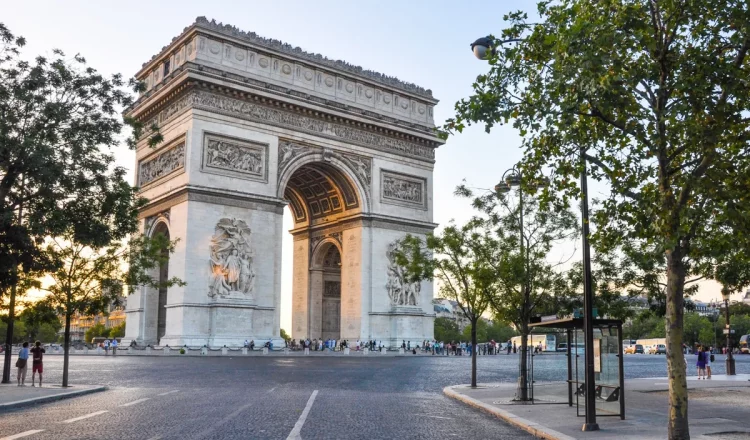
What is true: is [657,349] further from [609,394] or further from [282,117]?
[609,394]

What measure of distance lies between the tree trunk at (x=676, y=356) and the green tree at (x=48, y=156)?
13202 millimetres

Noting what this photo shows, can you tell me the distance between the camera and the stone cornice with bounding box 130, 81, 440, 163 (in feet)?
146

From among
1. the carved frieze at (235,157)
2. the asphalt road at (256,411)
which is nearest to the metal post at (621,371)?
the asphalt road at (256,411)

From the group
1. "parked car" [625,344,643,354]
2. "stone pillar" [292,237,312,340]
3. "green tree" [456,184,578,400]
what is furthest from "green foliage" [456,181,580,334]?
"parked car" [625,344,643,354]

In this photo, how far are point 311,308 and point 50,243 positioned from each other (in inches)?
1330

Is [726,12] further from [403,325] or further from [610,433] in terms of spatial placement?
[403,325]

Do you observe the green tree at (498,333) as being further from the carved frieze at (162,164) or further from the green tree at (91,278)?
the green tree at (91,278)

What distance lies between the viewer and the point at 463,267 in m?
22.7

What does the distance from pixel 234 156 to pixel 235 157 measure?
0.28 ft

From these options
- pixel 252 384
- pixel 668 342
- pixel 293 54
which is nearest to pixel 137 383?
pixel 252 384

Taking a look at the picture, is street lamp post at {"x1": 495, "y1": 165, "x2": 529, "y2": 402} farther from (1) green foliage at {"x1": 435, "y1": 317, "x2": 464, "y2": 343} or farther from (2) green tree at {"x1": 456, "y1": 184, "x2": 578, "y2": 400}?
(1) green foliage at {"x1": 435, "y1": 317, "x2": 464, "y2": 343}

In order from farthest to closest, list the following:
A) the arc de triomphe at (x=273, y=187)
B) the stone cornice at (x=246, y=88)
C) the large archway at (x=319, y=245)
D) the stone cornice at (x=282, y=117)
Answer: the large archway at (x=319, y=245) < the stone cornice at (x=282, y=117) < the stone cornice at (x=246, y=88) < the arc de triomphe at (x=273, y=187)

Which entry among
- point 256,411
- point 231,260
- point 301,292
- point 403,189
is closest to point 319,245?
point 301,292

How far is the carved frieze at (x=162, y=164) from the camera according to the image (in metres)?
44.8
